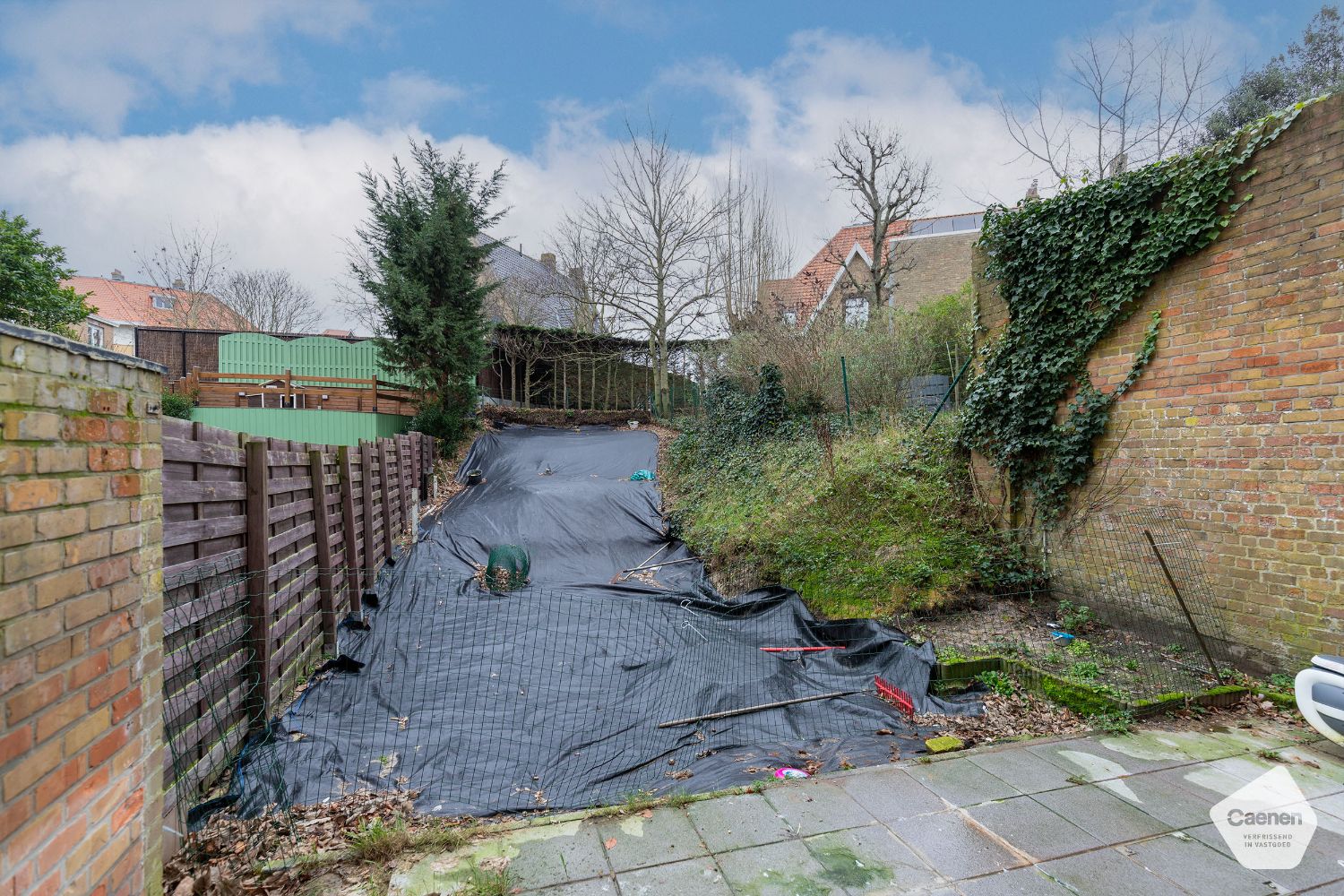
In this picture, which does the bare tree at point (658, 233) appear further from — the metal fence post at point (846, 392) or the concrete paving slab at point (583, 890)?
the concrete paving slab at point (583, 890)

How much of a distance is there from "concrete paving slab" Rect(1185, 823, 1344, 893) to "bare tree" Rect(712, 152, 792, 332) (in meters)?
15.9

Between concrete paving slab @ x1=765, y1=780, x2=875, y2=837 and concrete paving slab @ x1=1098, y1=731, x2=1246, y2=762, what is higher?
concrete paving slab @ x1=765, y1=780, x2=875, y2=837

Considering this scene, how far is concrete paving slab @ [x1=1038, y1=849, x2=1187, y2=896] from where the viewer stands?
7.50 feet

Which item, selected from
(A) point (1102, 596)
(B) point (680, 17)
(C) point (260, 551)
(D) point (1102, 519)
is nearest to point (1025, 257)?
(D) point (1102, 519)

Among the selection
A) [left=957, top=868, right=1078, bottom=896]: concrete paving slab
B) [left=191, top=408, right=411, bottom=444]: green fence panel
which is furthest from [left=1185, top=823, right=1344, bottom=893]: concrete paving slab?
[left=191, top=408, right=411, bottom=444]: green fence panel

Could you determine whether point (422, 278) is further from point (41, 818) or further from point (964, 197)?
point (41, 818)

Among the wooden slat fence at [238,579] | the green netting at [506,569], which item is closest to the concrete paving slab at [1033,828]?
the wooden slat fence at [238,579]

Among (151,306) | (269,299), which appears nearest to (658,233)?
(269,299)

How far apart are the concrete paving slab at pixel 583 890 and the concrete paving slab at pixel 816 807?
85 centimetres

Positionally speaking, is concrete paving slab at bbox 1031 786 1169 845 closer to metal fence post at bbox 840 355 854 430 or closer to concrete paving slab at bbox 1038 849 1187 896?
concrete paving slab at bbox 1038 849 1187 896

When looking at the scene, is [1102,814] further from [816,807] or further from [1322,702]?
[1322,702]

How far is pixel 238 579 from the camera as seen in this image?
3312mm

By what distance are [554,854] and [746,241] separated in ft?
58.3

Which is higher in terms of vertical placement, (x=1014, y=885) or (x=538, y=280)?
(x=538, y=280)
